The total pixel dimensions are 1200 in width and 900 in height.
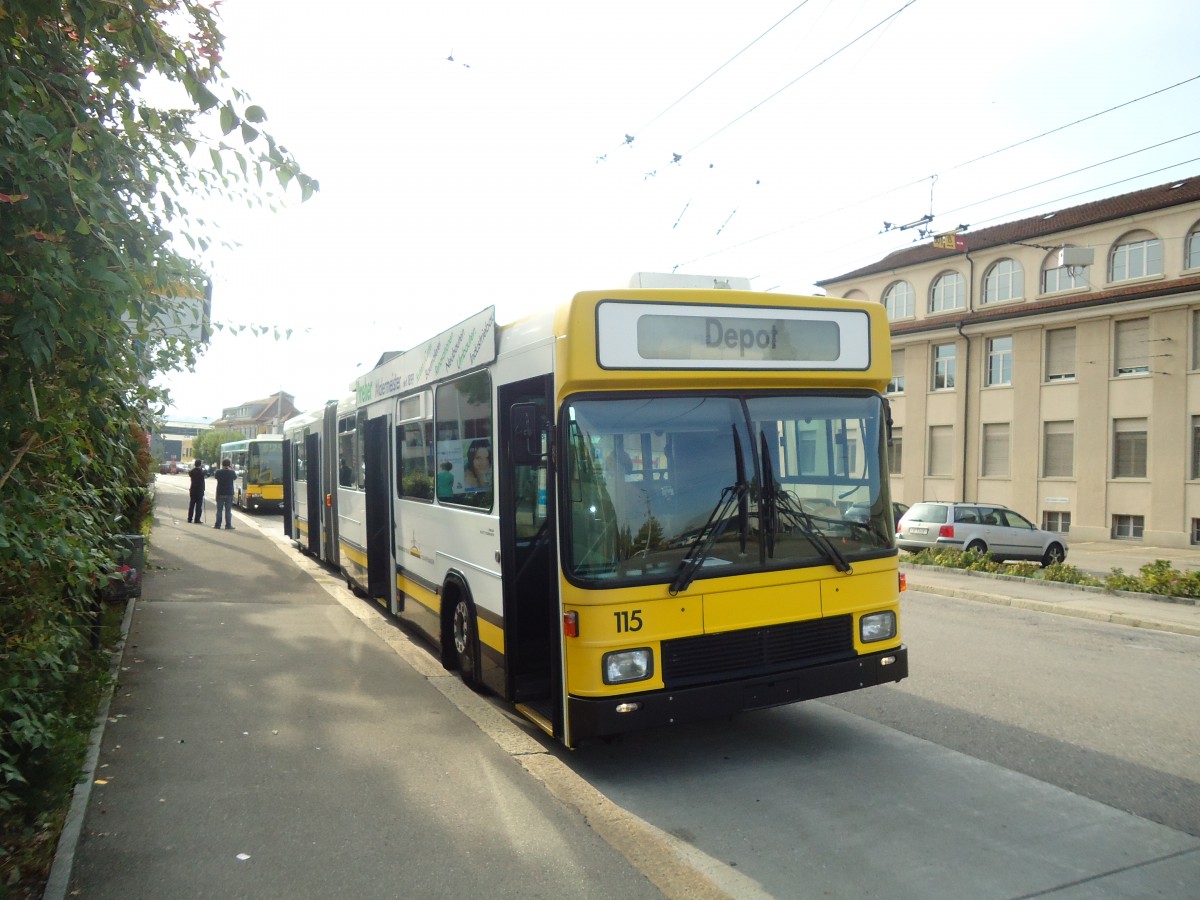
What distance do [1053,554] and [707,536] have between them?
20.6 meters

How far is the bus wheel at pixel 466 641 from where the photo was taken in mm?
7426

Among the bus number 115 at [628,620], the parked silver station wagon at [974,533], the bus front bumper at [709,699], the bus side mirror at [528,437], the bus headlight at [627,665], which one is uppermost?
the bus side mirror at [528,437]

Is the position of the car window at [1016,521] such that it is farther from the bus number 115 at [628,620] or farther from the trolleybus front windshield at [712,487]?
the bus number 115 at [628,620]

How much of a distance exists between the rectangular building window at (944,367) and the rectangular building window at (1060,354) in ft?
13.9

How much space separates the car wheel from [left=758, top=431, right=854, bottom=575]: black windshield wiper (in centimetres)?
1955

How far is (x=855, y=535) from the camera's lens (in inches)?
244

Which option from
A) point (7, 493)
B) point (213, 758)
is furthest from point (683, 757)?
point (7, 493)

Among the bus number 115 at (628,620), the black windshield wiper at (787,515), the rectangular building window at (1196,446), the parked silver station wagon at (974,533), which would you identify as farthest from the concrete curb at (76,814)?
the rectangular building window at (1196,446)

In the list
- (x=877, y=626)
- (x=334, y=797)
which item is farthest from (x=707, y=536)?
(x=334, y=797)

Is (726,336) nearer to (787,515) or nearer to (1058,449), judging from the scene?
(787,515)

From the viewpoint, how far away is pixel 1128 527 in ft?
108

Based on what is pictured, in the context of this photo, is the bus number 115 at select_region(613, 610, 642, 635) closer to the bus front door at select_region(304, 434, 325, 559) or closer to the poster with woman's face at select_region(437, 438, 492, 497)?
the poster with woman's face at select_region(437, 438, 492, 497)

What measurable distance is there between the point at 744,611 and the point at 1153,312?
32142mm

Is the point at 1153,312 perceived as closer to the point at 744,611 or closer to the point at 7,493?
the point at 744,611
